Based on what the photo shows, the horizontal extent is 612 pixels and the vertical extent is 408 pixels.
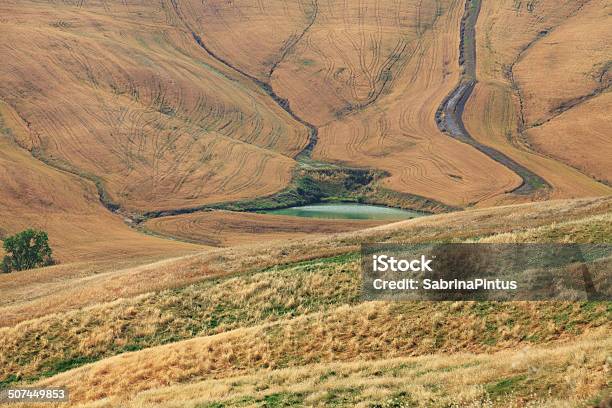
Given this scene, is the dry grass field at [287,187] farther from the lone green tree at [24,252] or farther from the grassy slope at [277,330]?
the lone green tree at [24,252]

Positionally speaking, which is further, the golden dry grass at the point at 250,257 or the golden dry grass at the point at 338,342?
the golden dry grass at the point at 250,257

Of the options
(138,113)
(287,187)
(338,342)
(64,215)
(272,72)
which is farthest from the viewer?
(272,72)

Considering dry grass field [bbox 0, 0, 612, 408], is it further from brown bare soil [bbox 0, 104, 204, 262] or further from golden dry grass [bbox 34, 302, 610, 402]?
brown bare soil [bbox 0, 104, 204, 262]

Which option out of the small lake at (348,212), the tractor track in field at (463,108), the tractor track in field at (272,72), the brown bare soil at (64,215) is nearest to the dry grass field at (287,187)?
the brown bare soil at (64,215)

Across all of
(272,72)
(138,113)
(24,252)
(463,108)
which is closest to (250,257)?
(24,252)

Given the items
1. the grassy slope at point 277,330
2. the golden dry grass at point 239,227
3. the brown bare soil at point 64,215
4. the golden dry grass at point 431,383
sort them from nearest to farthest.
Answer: the golden dry grass at point 431,383 < the grassy slope at point 277,330 < the brown bare soil at point 64,215 < the golden dry grass at point 239,227

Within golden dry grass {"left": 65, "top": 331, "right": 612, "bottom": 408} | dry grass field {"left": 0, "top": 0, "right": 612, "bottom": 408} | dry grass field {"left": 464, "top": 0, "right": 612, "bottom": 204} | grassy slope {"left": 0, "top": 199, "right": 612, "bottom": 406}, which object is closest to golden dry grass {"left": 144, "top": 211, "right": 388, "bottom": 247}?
dry grass field {"left": 0, "top": 0, "right": 612, "bottom": 408}

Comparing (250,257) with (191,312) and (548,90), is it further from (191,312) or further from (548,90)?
(548,90)
